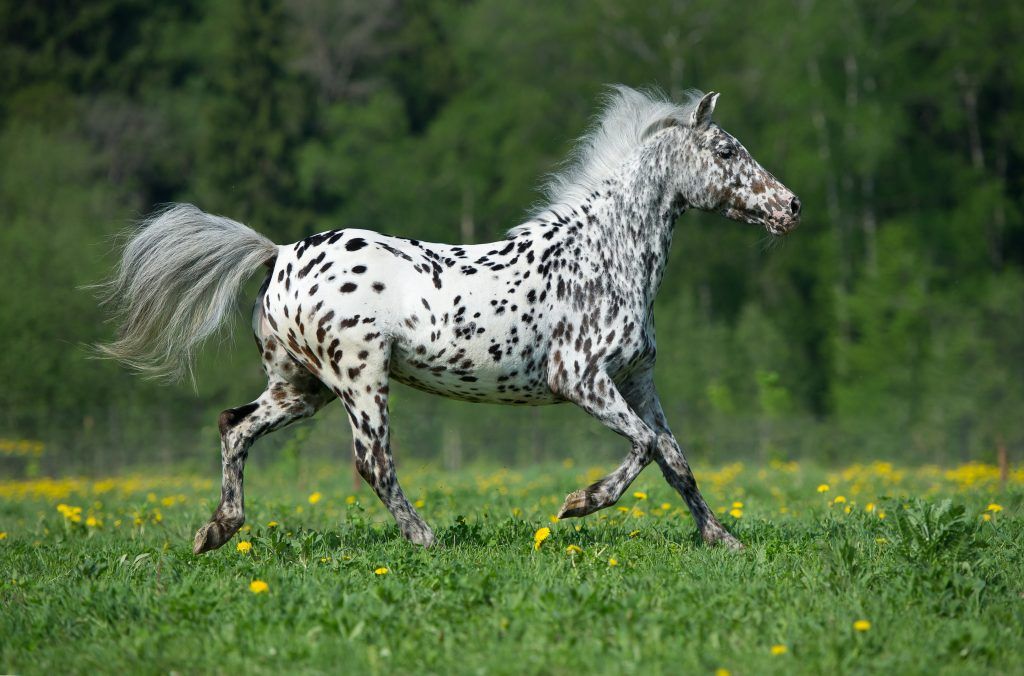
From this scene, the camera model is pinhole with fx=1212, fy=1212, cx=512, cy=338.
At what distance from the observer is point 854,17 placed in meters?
34.3

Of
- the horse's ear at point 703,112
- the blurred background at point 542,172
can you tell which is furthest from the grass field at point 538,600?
the blurred background at point 542,172

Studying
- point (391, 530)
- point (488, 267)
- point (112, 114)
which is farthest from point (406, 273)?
point (112, 114)

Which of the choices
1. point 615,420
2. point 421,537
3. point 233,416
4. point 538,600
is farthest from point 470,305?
point 538,600

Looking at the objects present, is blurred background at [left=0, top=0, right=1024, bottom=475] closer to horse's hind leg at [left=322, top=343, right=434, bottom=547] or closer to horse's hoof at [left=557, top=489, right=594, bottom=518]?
horse's hind leg at [left=322, top=343, right=434, bottom=547]

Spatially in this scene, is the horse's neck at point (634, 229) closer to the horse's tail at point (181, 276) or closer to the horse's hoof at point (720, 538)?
the horse's hoof at point (720, 538)

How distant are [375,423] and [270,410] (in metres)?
0.83

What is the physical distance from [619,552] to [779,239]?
2.59 m

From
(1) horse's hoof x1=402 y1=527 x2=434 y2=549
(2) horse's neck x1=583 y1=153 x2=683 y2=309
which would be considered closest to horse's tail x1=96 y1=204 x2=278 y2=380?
(1) horse's hoof x1=402 y1=527 x2=434 y2=549

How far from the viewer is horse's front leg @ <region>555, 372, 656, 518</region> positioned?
689 cm

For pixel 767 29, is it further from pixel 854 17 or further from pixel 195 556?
pixel 195 556

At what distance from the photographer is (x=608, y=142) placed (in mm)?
7941

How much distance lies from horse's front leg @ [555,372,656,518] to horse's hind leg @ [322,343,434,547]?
1.03m

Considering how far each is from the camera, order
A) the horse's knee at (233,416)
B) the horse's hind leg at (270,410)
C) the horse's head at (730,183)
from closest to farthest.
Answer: the horse's hind leg at (270,410) < the horse's knee at (233,416) < the horse's head at (730,183)

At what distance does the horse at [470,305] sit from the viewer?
22.9 feet
